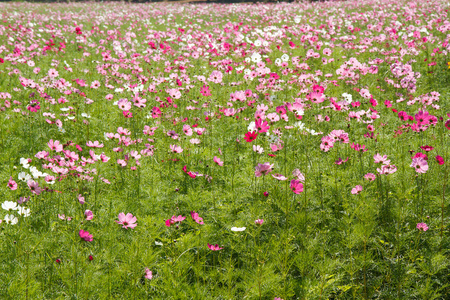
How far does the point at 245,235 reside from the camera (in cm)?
244

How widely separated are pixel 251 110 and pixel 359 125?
1.39 m

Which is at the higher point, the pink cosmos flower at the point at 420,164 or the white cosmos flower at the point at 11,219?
the pink cosmos flower at the point at 420,164

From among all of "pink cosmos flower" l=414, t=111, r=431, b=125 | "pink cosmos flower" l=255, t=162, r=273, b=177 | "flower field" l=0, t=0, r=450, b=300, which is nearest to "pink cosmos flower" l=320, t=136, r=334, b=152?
"flower field" l=0, t=0, r=450, b=300

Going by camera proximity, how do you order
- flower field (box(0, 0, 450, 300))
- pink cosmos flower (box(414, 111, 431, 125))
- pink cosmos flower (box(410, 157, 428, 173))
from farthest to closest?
pink cosmos flower (box(414, 111, 431, 125)), pink cosmos flower (box(410, 157, 428, 173)), flower field (box(0, 0, 450, 300))

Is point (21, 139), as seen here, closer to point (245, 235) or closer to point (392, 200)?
point (245, 235)

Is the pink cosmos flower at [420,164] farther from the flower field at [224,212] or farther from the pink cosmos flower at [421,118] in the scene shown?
the pink cosmos flower at [421,118]

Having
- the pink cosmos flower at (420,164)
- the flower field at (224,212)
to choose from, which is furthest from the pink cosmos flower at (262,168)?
the pink cosmos flower at (420,164)

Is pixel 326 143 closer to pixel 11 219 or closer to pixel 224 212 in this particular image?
pixel 224 212

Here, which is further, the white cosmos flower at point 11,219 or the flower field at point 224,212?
the white cosmos flower at point 11,219

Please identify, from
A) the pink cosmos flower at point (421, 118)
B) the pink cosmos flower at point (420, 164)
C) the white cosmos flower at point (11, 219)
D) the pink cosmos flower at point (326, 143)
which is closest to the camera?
the white cosmos flower at point (11, 219)

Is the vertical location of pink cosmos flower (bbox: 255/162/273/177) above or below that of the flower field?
above

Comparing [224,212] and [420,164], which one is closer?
[420,164]

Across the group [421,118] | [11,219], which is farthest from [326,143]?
[11,219]

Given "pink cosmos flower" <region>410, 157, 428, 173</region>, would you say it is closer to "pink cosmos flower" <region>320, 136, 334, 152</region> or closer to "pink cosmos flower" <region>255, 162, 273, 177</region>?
"pink cosmos flower" <region>320, 136, 334, 152</region>
